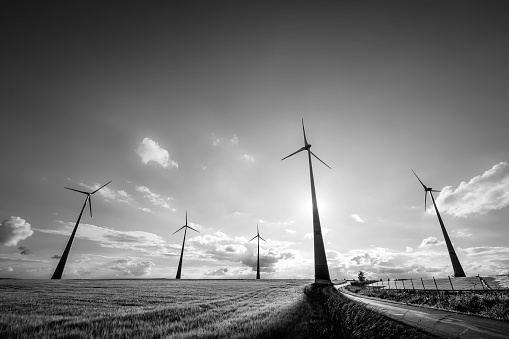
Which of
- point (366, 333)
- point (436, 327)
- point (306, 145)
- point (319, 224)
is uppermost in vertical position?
point (306, 145)

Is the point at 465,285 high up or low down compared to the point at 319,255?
down

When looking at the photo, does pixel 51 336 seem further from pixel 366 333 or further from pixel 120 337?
pixel 366 333

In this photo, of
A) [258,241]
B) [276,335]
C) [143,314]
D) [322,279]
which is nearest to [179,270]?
[258,241]

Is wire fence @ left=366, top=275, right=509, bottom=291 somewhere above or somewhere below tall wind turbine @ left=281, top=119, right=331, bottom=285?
below

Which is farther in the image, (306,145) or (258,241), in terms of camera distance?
(258,241)

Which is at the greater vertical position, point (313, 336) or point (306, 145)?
point (306, 145)

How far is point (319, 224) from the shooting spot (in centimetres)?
6009

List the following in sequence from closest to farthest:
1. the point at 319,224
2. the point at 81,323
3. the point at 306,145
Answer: the point at 81,323 < the point at 319,224 < the point at 306,145

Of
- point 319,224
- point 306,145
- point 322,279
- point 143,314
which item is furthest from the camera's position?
point 306,145

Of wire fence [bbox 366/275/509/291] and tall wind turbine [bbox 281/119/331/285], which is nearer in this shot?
wire fence [bbox 366/275/509/291]

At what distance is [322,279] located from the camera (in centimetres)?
5622

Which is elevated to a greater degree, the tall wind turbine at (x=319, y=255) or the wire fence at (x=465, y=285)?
the tall wind turbine at (x=319, y=255)

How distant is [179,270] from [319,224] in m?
104

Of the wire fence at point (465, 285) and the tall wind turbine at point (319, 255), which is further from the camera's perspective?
the tall wind turbine at point (319, 255)
